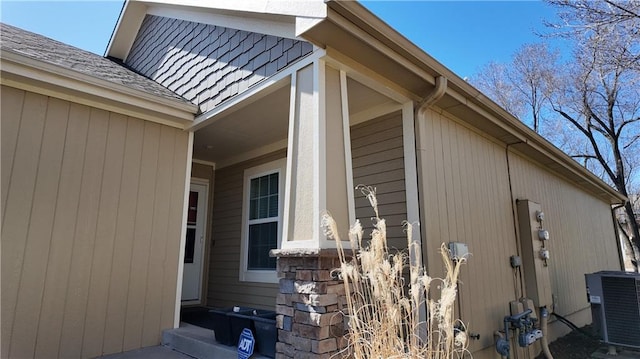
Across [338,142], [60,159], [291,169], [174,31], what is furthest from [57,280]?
[174,31]

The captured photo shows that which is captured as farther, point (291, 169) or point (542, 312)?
point (542, 312)

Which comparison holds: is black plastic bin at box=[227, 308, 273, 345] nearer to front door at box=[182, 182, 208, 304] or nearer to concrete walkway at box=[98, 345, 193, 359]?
concrete walkway at box=[98, 345, 193, 359]

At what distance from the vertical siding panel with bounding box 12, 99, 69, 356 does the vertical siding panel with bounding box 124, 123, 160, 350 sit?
2.33 ft

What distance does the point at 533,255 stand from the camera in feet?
15.8

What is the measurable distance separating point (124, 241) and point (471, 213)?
3724mm

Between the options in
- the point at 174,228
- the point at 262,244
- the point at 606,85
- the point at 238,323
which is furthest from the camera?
the point at 606,85

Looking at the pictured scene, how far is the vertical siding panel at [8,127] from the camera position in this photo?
3012mm

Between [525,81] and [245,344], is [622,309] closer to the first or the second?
[245,344]

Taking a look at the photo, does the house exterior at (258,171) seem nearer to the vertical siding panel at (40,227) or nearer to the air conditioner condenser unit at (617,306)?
the vertical siding panel at (40,227)

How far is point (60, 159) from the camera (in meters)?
3.30

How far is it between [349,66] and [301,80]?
407 mm

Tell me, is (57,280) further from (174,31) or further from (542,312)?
(542,312)

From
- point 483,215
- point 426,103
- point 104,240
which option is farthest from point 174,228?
point 483,215

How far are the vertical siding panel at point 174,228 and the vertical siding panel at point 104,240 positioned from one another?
0.55 m
